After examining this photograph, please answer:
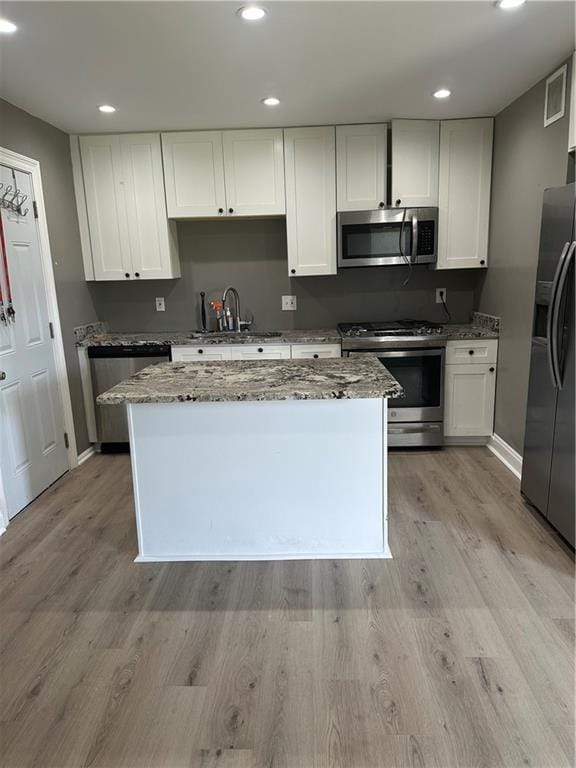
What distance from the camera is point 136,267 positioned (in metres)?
4.01

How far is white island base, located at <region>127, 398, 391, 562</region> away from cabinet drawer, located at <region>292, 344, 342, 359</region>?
1.59m

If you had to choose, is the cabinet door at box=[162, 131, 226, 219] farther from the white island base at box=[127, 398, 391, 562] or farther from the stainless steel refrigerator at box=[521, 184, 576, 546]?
the stainless steel refrigerator at box=[521, 184, 576, 546]

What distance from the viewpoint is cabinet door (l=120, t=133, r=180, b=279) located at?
12.5 feet

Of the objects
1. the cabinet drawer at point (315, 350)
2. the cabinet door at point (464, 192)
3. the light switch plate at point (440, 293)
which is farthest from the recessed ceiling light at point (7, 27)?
the light switch plate at point (440, 293)

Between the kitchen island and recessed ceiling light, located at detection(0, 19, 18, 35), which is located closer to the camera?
recessed ceiling light, located at detection(0, 19, 18, 35)

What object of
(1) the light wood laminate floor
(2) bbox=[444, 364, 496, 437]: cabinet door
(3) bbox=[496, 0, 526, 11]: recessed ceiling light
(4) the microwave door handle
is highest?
(3) bbox=[496, 0, 526, 11]: recessed ceiling light

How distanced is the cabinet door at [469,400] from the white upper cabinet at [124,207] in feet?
7.90

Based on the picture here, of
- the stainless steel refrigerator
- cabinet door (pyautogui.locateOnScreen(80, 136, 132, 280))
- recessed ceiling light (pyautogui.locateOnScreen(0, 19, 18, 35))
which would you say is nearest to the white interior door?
cabinet door (pyautogui.locateOnScreen(80, 136, 132, 280))

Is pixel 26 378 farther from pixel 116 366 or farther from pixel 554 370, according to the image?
pixel 554 370

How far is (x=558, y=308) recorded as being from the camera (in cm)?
238

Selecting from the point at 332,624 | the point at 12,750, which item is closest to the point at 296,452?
the point at 332,624

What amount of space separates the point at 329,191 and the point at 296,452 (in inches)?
92.6

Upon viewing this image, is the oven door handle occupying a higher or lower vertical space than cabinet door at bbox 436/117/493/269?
lower

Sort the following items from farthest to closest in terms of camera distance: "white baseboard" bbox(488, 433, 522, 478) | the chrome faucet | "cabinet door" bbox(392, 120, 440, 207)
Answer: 1. the chrome faucet
2. "cabinet door" bbox(392, 120, 440, 207)
3. "white baseboard" bbox(488, 433, 522, 478)
